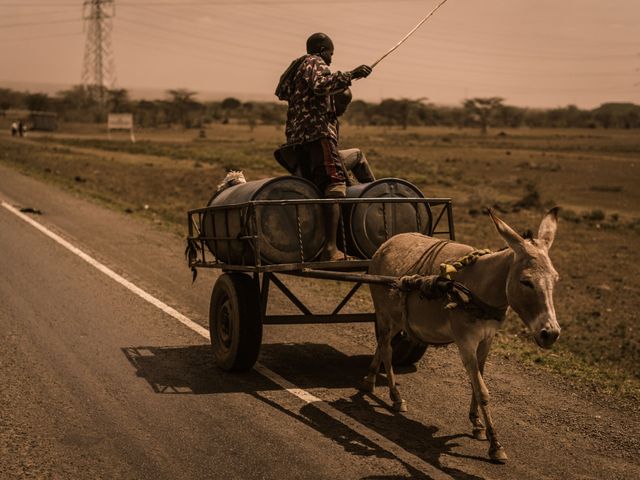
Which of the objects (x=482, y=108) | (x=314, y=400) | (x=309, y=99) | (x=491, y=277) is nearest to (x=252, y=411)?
(x=314, y=400)

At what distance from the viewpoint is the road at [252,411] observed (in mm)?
5766

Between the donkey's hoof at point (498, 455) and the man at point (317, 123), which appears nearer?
the donkey's hoof at point (498, 455)

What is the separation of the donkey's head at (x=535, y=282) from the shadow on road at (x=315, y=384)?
1108 millimetres

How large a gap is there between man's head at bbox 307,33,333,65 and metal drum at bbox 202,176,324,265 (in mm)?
1236


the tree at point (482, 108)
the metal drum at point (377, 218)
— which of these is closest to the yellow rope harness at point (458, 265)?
the metal drum at point (377, 218)

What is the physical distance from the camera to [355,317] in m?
8.08

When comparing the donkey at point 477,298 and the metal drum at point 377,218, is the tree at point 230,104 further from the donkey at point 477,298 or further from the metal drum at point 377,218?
the donkey at point 477,298

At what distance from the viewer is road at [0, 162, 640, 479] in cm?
577

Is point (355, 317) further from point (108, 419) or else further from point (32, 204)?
point (32, 204)

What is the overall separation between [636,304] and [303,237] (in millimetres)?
9216

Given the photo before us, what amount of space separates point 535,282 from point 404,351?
292 cm

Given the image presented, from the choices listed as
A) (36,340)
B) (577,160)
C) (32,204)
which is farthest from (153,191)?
(577,160)

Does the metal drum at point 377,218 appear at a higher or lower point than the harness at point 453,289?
higher

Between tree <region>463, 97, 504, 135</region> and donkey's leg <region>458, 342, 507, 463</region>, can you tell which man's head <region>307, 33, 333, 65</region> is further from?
tree <region>463, 97, 504, 135</region>
